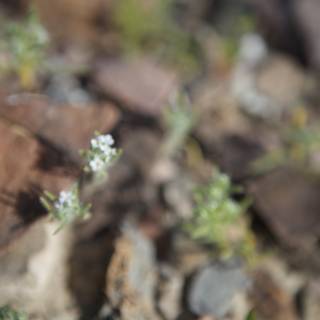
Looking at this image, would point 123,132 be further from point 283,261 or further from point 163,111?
point 283,261

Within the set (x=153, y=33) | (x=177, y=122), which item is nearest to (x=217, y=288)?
(x=177, y=122)

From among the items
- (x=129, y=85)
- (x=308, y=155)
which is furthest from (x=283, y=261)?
(x=129, y=85)

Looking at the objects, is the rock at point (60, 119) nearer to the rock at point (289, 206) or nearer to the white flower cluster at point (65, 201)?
the white flower cluster at point (65, 201)

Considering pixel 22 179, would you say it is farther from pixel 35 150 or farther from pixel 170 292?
pixel 170 292

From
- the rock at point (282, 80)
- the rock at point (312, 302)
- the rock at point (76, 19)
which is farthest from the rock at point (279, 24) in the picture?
the rock at point (312, 302)

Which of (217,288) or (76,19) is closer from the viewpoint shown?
(217,288)
